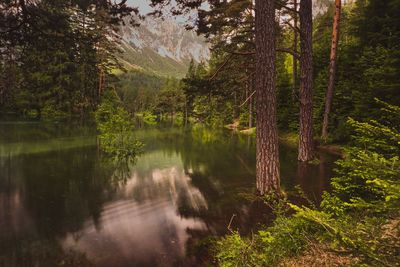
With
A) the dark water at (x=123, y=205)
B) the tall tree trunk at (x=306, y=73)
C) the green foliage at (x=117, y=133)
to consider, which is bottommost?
the dark water at (x=123, y=205)

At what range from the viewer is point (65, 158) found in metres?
14.6

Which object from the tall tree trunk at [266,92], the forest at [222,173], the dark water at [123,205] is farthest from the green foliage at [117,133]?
the tall tree trunk at [266,92]

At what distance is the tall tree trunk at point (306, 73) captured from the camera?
11500mm

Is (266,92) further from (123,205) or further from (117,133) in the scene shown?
(117,133)

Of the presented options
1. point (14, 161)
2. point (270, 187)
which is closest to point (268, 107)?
point (270, 187)

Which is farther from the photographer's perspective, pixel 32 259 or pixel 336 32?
pixel 336 32

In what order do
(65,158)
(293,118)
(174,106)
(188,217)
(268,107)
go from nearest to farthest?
(188,217), (268,107), (65,158), (293,118), (174,106)

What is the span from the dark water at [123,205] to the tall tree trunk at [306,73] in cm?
160

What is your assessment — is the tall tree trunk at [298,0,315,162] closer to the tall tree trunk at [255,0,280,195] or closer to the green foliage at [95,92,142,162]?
the tall tree trunk at [255,0,280,195]

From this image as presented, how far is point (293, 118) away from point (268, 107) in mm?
17654

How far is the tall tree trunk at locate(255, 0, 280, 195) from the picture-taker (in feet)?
26.1

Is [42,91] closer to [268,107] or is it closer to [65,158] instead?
[65,158]

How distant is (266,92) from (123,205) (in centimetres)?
518

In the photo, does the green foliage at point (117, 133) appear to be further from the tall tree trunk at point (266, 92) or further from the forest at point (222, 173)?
the tall tree trunk at point (266, 92)
